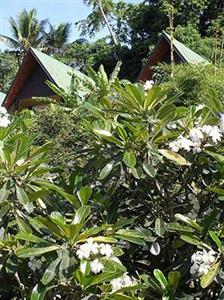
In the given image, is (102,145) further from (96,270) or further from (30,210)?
(96,270)

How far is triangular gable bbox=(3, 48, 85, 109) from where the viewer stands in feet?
57.5

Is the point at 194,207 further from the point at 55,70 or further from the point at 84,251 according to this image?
the point at 55,70

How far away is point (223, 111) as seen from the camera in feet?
8.94

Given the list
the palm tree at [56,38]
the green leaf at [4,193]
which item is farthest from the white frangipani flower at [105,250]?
the palm tree at [56,38]

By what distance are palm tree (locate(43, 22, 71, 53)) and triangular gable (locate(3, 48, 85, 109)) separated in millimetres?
20709

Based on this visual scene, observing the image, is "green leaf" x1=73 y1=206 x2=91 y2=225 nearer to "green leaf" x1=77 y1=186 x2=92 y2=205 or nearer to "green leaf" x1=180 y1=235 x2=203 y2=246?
"green leaf" x1=77 y1=186 x2=92 y2=205

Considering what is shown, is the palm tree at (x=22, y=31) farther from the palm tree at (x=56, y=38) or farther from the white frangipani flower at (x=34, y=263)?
the white frangipani flower at (x=34, y=263)

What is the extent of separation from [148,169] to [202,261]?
0.48 metres

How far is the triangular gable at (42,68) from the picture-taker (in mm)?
17516

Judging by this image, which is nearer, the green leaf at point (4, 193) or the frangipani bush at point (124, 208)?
the frangipani bush at point (124, 208)

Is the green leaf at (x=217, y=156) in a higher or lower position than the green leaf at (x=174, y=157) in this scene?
higher

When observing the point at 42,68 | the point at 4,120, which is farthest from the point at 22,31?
the point at 4,120

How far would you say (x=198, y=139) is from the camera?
2.53 m

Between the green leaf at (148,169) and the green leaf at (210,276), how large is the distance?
0.49 metres
